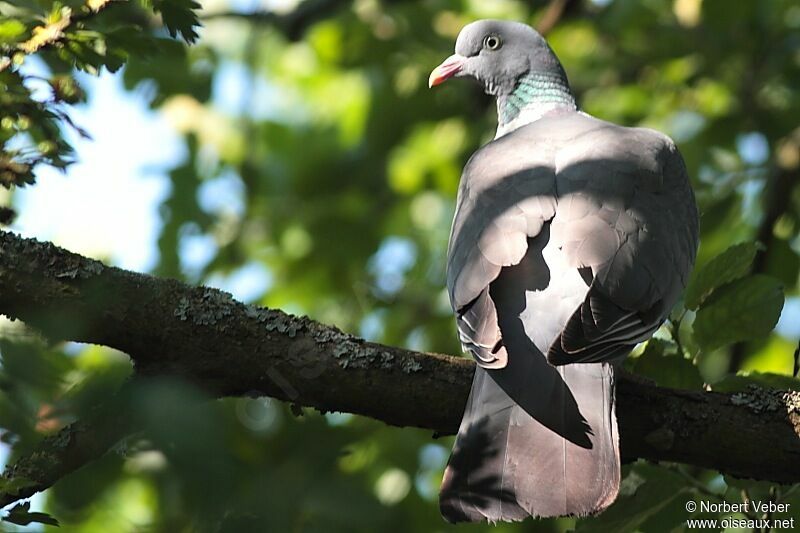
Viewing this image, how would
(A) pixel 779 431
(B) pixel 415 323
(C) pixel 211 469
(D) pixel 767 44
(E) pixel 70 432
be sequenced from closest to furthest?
(C) pixel 211 469, (E) pixel 70 432, (A) pixel 779 431, (D) pixel 767 44, (B) pixel 415 323

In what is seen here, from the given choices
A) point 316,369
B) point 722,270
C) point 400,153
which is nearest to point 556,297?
point 722,270

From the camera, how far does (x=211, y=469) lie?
3.20 feet

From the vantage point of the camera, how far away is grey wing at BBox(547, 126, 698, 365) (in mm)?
2586

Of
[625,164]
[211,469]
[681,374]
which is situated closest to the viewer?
[211,469]

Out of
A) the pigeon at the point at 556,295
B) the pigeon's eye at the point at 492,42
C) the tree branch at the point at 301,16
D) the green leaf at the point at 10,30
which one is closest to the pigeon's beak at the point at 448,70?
the pigeon's eye at the point at 492,42

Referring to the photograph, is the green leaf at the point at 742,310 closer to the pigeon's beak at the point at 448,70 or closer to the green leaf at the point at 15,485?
the green leaf at the point at 15,485

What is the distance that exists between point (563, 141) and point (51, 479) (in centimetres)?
204

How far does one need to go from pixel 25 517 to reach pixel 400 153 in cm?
535

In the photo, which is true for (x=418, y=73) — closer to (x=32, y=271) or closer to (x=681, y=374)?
(x=681, y=374)

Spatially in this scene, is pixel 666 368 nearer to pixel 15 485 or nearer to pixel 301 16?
pixel 15 485

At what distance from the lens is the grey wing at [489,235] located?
8.68ft

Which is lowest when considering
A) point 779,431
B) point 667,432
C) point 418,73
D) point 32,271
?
point 779,431

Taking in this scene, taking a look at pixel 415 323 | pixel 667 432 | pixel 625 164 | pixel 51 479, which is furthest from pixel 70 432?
pixel 415 323

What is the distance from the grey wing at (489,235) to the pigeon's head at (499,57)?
1124 mm
